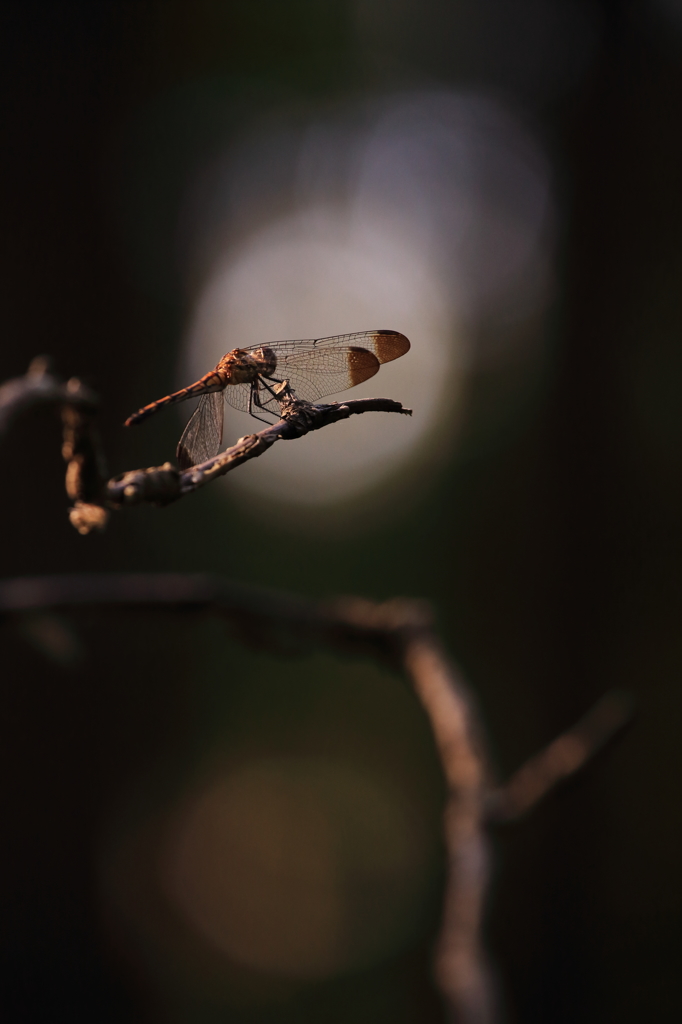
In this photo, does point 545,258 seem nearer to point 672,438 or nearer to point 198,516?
point 672,438

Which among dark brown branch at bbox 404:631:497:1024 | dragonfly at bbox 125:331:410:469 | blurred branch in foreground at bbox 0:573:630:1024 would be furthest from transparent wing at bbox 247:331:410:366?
dark brown branch at bbox 404:631:497:1024

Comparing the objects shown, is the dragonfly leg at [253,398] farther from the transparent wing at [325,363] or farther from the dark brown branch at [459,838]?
the dark brown branch at [459,838]

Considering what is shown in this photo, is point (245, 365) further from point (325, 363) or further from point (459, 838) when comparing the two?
point (459, 838)

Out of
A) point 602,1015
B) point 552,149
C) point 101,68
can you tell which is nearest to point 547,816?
point 602,1015

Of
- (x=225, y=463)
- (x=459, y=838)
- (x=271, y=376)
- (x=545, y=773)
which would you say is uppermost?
(x=271, y=376)

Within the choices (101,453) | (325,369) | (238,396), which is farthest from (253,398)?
(101,453)

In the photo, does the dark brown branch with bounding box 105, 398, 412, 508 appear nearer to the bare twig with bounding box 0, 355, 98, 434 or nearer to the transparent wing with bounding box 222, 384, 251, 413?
the bare twig with bounding box 0, 355, 98, 434
